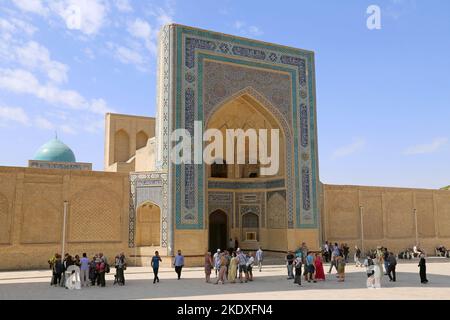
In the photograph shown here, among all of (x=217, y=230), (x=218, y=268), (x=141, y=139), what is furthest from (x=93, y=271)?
(x=141, y=139)

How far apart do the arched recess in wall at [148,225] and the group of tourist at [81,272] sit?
4.99 metres

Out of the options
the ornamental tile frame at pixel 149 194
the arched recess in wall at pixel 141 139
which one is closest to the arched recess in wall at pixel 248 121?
the ornamental tile frame at pixel 149 194

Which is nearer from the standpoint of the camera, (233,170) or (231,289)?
(231,289)

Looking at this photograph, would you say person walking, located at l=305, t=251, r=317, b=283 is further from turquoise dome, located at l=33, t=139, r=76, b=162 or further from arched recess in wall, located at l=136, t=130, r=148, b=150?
turquoise dome, located at l=33, t=139, r=76, b=162

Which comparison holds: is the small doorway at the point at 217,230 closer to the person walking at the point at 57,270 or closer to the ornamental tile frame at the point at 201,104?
the ornamental tile frame at the point at 201,104

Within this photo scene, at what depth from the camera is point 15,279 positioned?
37.4ft

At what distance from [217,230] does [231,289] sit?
938cm

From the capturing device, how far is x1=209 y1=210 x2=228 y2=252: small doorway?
18766 millimetres

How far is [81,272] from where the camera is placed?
408 inches

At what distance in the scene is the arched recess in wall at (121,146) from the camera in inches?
955

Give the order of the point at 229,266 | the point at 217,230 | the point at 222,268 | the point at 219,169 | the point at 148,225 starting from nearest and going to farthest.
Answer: the point at 222,268 < the point at 229,266 < the point at 148,225 < the point at 217,230 < the point at 219,169

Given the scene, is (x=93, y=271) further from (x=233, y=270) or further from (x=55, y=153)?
(x=55, y=153)

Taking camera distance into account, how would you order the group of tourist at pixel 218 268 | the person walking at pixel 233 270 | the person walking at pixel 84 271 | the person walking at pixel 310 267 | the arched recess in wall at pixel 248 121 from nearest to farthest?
the group of tourist at pixel 218 268 → the person walking at pixel 84 271 → the person walking at pixel 310 267 → the person walking at pixel 233 270 → the arched recess in wall at pixel 248 121
